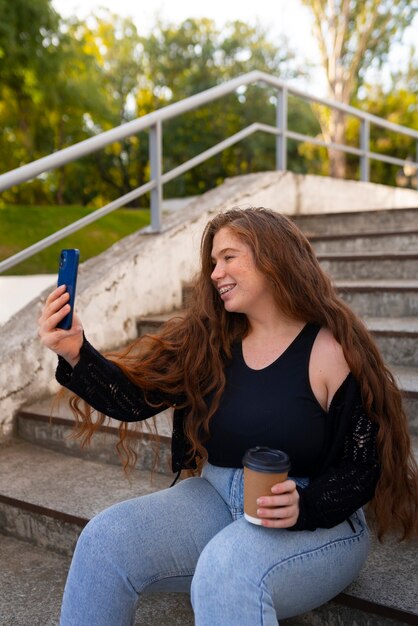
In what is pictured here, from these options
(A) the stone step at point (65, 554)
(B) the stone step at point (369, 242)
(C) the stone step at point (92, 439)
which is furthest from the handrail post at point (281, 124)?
(A) the stone step at point (65, 554)

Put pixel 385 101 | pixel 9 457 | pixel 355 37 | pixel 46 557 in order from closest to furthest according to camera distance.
Result: pixel 46 557 < pixel 9 457 < pixel 355 37 < pixel 385 101

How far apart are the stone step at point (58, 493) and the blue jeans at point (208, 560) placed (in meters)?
0.61

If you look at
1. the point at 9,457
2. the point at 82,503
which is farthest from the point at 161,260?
the point at 82,503

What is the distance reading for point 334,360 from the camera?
1553 millimetres

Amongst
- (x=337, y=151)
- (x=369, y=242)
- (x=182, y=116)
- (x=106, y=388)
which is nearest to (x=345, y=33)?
(x=337, y=151)

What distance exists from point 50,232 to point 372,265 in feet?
17.9

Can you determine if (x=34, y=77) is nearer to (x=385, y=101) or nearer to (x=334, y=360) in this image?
(x=334, y=360)

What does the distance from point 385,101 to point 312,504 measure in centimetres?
2441

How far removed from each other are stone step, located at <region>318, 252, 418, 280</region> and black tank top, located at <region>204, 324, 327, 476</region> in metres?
2.15

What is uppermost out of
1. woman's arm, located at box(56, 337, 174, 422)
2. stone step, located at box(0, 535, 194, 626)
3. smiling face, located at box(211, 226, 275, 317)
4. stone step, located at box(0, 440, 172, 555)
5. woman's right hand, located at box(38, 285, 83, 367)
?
smiling face, located at box(211, 226, 275, 317)

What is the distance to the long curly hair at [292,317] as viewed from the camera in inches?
60.3

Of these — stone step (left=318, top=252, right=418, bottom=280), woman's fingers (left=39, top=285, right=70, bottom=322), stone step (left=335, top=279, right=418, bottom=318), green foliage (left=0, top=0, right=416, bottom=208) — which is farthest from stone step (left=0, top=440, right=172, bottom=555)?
green foliage (left=0, top=0, right=416, bottom=208)

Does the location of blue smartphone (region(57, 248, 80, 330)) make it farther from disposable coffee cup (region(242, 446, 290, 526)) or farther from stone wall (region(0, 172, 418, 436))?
stone wall (region(0, 172, 418, 436))

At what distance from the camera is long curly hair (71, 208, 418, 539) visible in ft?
5.02
